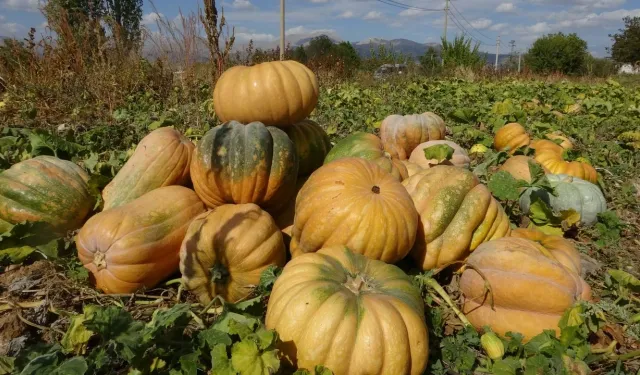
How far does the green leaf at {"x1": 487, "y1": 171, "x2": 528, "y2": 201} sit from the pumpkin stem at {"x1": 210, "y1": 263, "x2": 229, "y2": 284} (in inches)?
81.1

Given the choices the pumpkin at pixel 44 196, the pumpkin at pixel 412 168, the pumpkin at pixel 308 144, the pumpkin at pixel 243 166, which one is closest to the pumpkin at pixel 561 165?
the pumpkin at pixel 412 168

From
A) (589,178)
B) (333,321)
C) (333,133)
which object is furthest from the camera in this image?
(333,133)

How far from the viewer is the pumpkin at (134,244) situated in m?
2.66

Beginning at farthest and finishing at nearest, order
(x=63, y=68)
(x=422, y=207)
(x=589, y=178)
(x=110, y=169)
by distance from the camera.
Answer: (x=63, y=68) → (x=589, y=178) → (x=110, y=169) → (x=422, y=207)

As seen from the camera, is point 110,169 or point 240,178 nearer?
point 240,178

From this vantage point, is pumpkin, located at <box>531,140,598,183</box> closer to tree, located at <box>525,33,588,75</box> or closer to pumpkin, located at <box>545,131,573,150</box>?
pumpkin, located at <box>545,131,573,150</box>

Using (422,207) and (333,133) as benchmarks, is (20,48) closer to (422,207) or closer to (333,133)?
(333,133)

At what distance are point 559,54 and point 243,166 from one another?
166 feet

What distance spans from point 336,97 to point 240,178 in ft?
21.7

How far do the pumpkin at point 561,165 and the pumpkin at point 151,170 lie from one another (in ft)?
11.9

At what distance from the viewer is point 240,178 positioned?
297 cm

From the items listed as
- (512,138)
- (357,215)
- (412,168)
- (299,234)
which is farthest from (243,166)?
(512,138)

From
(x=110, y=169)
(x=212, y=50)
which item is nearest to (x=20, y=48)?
(x=212, y=50)

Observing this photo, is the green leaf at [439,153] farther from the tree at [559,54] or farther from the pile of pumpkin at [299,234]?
the tree at [559,54]
